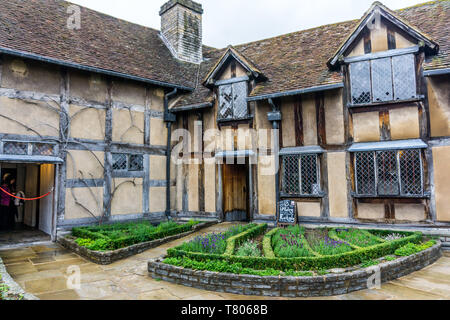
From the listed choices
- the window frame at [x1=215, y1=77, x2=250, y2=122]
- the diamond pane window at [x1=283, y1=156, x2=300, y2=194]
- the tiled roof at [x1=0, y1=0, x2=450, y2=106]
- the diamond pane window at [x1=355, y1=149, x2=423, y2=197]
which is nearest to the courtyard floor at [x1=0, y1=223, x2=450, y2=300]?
the diamond pane window at [x1=355, y1=149, x2=423, y2=197]

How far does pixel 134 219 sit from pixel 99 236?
9.26ft

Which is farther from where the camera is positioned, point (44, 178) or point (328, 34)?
point (328, 34)

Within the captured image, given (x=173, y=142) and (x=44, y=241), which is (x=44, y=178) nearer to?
(x=44, y=241)

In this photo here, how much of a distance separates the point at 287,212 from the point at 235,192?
3125 mm

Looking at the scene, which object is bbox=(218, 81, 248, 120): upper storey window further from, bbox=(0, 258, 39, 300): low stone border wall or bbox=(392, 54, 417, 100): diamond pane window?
bbox=(0, 258, 39, 300): low stone border wall

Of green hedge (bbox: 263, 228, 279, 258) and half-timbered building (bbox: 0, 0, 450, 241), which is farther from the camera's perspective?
half-timbered building (bbox: 0, 0, 450, 241)

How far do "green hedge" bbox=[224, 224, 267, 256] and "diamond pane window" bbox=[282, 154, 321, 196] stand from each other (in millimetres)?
1656

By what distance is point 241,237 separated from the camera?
288 inches

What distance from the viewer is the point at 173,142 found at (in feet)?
38.8

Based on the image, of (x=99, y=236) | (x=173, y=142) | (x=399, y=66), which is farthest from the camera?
(x=173, y=142)

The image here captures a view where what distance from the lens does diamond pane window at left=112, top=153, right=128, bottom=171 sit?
33.3ft
